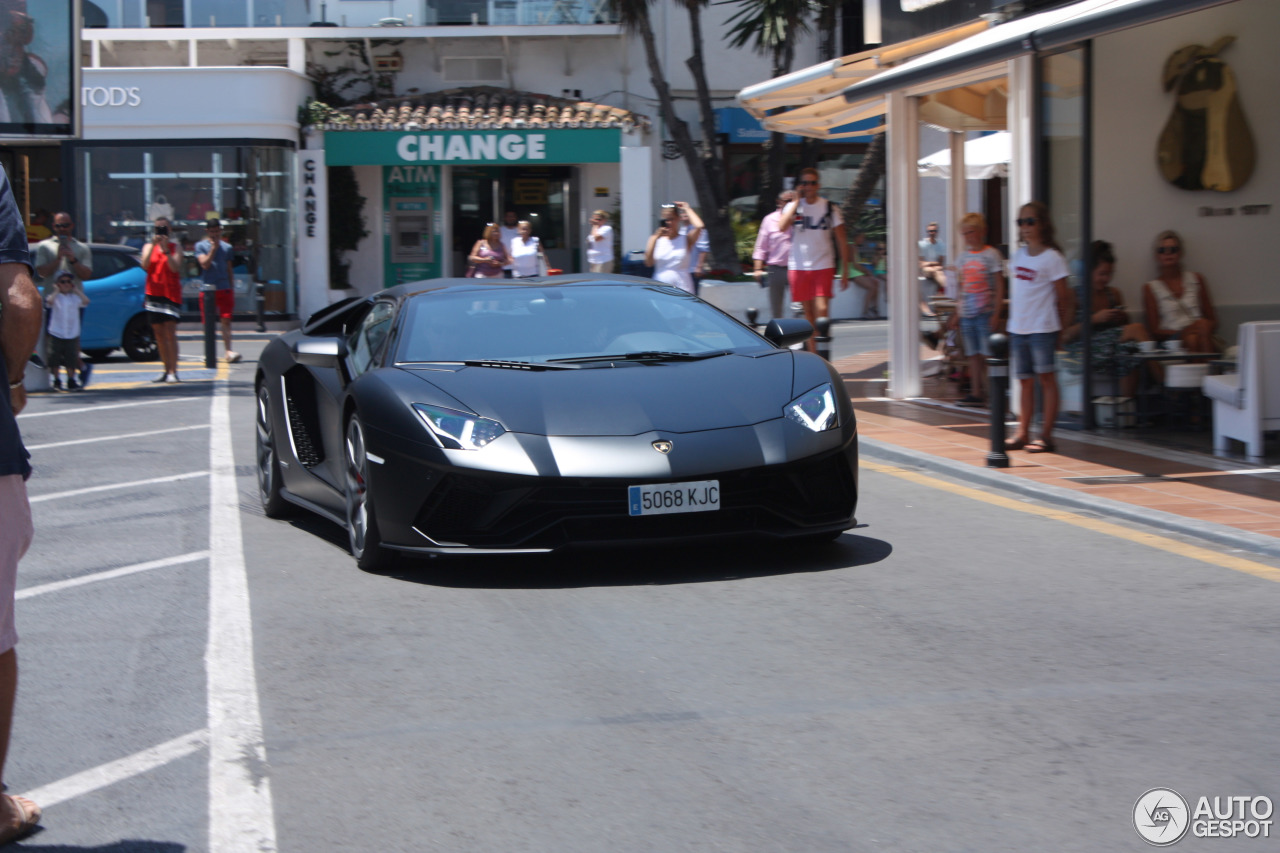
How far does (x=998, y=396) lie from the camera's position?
29.7ft

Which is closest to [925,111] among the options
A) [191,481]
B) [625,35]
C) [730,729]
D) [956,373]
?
[956,373]

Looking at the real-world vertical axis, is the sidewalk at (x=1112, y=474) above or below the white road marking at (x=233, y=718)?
above

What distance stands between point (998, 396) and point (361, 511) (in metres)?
4.41

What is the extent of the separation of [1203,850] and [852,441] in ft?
10.8

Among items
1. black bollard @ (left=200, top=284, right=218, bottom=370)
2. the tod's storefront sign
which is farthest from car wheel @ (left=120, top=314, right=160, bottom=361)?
the tod's storefront sign

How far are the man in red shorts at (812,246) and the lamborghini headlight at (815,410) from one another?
304 inches

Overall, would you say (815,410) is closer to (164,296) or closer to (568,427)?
(568,427)

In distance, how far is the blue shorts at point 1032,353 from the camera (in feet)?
31.8

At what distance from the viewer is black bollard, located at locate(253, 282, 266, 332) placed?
2481cm

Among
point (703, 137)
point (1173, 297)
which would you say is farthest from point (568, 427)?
point (703, 137)

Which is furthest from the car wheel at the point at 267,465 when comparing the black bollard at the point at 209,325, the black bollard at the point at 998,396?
the black bollard at the point at 209,325

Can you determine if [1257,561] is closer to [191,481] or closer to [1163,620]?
[1163,620]

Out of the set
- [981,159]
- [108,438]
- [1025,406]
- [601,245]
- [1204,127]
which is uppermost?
[981,159]

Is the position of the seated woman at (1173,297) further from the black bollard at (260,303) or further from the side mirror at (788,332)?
the black bollard at (260,303)
